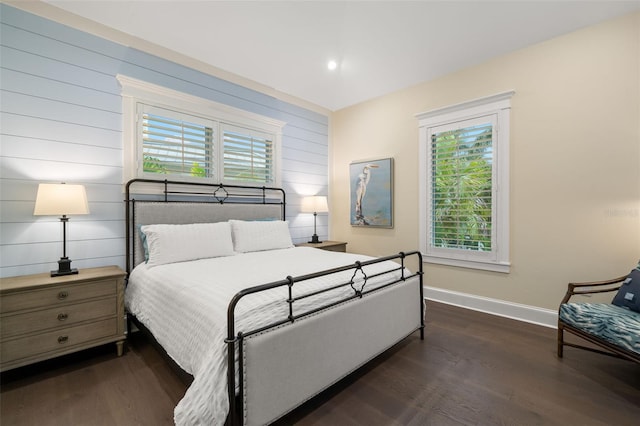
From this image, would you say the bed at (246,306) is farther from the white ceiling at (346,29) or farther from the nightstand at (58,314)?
the white ceiling at (346,29)

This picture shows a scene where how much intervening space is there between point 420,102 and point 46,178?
166 inches

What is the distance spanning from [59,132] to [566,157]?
479cm

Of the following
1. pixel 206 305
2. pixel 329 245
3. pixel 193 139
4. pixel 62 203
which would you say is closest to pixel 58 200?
pixel 62 203

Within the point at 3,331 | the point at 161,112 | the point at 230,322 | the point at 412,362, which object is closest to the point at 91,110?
the point at 161,112

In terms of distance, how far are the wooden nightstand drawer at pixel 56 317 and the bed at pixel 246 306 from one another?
23 centimetres

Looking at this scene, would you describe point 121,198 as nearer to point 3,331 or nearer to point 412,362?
point 3,331

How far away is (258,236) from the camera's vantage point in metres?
3.33

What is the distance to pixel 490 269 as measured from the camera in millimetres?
3332

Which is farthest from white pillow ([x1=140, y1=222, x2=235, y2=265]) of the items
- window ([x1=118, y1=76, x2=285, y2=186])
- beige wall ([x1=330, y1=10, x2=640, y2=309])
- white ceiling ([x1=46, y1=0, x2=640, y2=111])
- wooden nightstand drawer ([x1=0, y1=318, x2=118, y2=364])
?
beige wall ([x1=330, y1=10, x2=640, y2=309])

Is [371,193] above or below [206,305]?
above

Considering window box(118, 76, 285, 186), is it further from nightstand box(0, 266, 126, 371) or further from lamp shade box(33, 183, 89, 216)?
nightstand box(0, 266, 126, 371)

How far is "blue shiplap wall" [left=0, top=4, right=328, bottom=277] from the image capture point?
2.34m

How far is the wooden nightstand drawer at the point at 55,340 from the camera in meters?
1.97

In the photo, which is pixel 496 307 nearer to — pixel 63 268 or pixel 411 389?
pixel 411 389
